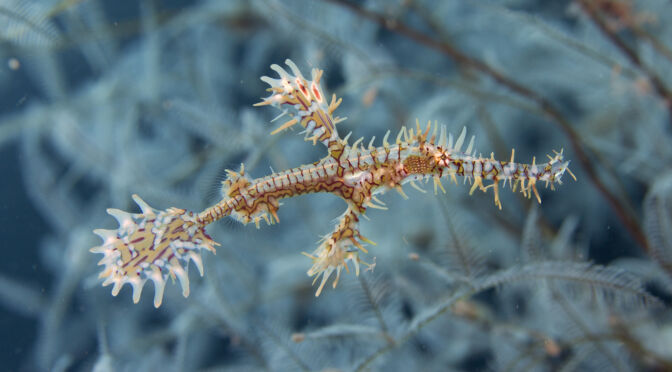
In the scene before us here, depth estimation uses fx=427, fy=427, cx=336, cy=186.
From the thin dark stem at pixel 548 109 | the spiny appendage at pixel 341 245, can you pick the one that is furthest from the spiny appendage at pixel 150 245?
the thin dark stem at pixel 548 109

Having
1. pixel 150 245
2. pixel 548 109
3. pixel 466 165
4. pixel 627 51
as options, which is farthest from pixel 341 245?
pixel 627 51

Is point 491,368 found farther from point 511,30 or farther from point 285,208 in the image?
point 511,30

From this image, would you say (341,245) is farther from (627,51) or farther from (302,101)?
(627,51)

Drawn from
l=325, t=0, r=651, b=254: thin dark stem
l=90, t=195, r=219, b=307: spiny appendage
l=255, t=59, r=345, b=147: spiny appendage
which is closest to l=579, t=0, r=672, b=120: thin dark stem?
l=325, t=0, r=651, b=254: thin dark stem

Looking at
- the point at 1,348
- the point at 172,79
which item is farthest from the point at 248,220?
the point at 172,79

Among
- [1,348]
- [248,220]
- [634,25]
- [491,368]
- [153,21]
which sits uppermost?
[153,21]

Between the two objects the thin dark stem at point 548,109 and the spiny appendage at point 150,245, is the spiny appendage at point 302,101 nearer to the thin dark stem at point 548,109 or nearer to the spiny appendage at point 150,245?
the spiny appendage at point 150,245
